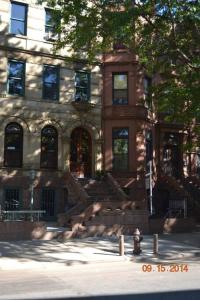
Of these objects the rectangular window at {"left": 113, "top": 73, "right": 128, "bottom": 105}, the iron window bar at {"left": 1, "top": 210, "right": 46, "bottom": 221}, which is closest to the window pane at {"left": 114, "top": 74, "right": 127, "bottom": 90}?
the rectangular window at {"left": 113, "top": 73, "right": 128, "bottom": 105}

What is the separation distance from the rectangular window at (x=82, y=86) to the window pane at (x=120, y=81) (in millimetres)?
1723

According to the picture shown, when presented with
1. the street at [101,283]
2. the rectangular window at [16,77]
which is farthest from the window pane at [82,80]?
the street at [101,283]

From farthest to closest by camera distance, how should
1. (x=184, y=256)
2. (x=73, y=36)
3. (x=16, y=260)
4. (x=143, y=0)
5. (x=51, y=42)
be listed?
(x=51, y=42) < (x=73, y=36) < (x=143, y=0) < (x=184, y=256) < (x=16, y=260)

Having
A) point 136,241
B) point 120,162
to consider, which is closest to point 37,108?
point 120,162

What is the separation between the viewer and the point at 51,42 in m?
26.5

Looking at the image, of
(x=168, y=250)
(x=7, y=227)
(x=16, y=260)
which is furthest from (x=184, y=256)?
(x=7, y=227)

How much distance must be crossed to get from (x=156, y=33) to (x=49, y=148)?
994cm

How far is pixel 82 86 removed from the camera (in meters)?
27.6

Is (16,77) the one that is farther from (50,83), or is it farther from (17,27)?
(17,27)

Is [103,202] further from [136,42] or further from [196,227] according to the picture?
[136,42]

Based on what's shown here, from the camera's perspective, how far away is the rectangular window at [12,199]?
2464 cm

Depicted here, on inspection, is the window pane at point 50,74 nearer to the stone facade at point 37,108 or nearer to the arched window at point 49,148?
the stone facade at point 37,108

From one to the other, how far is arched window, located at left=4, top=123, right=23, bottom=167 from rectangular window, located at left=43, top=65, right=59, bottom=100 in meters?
2.65

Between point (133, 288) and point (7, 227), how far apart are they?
971 cm
